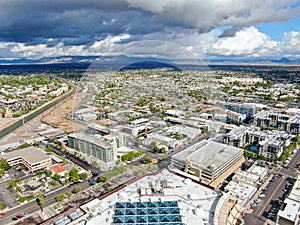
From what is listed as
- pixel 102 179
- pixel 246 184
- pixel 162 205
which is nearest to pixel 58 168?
pixel 102 179

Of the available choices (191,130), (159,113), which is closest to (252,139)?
(191,130)

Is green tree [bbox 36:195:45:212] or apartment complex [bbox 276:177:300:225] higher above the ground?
apartment complex [bbox 276:177:300:225]

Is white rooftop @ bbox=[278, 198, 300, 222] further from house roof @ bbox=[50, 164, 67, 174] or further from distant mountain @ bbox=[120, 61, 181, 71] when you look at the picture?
house roof @ bbox=[50, 164, 67, 174]

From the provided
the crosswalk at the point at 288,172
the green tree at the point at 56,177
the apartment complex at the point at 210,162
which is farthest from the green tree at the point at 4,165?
the crosswalk at the point at 288,172

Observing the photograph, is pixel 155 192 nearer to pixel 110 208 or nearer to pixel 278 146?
pixel 110 208

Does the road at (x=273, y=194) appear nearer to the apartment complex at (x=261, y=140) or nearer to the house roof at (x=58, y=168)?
the apartment complex at (x=261, y=140)

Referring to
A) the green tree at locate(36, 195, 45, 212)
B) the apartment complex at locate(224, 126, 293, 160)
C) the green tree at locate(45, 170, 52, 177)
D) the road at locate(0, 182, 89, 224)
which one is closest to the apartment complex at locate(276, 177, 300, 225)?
the apartment complex at locate(224, 126, 293, 160)

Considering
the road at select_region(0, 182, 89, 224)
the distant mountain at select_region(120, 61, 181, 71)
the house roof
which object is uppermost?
the distant mountain at select_region(120, 61, 181, 71)
